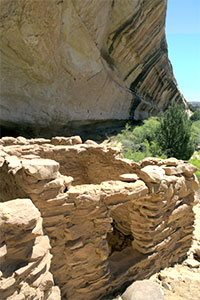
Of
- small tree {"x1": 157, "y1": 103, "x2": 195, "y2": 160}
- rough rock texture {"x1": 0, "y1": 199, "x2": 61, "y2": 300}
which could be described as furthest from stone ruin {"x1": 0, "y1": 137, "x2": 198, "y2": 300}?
small tree {"x1": 157, "y1": 103, "x2": 195, "y2": 160}

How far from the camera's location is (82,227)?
2873 mm

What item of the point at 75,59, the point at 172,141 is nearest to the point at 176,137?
the point at 172,141

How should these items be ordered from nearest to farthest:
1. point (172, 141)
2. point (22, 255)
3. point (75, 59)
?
point (22, 255) < point (75, 59) < point (172, 141)

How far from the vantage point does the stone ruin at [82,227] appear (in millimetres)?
1796

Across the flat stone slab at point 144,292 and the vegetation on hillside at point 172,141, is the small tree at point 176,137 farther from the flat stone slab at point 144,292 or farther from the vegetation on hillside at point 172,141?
the flat stone slab at point 144,292

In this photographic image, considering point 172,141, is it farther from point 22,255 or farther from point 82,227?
point 22,255

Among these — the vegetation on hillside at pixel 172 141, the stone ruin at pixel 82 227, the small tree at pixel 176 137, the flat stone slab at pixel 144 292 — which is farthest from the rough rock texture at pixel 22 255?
the small tree at pixel 176 137

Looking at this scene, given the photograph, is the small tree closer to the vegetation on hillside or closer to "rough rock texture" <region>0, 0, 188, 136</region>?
the vegetation on hillside

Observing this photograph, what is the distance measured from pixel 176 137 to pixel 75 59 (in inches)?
255

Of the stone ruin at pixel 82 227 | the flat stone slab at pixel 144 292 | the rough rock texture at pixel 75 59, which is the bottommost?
the flat stone slab at pixel 144 292

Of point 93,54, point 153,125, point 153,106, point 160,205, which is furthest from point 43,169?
point 153,106

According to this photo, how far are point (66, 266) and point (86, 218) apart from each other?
66cm

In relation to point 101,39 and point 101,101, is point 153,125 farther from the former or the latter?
point 101,39

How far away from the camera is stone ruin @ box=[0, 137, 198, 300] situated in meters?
1.80
